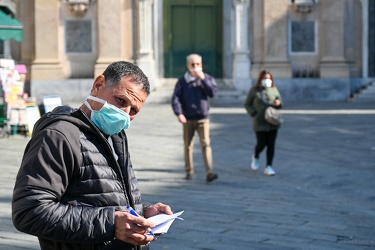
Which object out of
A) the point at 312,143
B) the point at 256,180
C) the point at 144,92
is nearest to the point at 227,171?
the point at 256,180

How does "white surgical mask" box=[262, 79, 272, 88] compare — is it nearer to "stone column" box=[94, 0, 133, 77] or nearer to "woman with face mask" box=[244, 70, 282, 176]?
"woman with face mask" box=[244, 70, 282, 176]

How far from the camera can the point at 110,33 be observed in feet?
85.0

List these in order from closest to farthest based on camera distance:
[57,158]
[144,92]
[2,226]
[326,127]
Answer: [57,158] → [144,92] → [2,226] → [326,127]

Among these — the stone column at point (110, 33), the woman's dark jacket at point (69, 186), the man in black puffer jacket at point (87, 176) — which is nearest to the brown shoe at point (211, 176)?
the man in black puffer jacket at point (87, 176)

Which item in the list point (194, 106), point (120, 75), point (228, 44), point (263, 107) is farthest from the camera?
point (228, 44)

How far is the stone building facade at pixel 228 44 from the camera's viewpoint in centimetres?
2580

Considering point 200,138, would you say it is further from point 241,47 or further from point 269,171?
point 241,47

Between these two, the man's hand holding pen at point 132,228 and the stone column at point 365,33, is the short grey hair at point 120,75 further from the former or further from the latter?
the stone column at point 365,33

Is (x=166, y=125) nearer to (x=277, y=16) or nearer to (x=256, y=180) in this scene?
(x=256, y=180)

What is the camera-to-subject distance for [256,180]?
39.9 ft

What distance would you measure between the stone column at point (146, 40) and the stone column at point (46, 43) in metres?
2.43

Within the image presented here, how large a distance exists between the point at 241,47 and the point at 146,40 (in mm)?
2901

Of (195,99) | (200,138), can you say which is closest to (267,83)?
(195,99)

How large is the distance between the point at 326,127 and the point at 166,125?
345 centimetres
